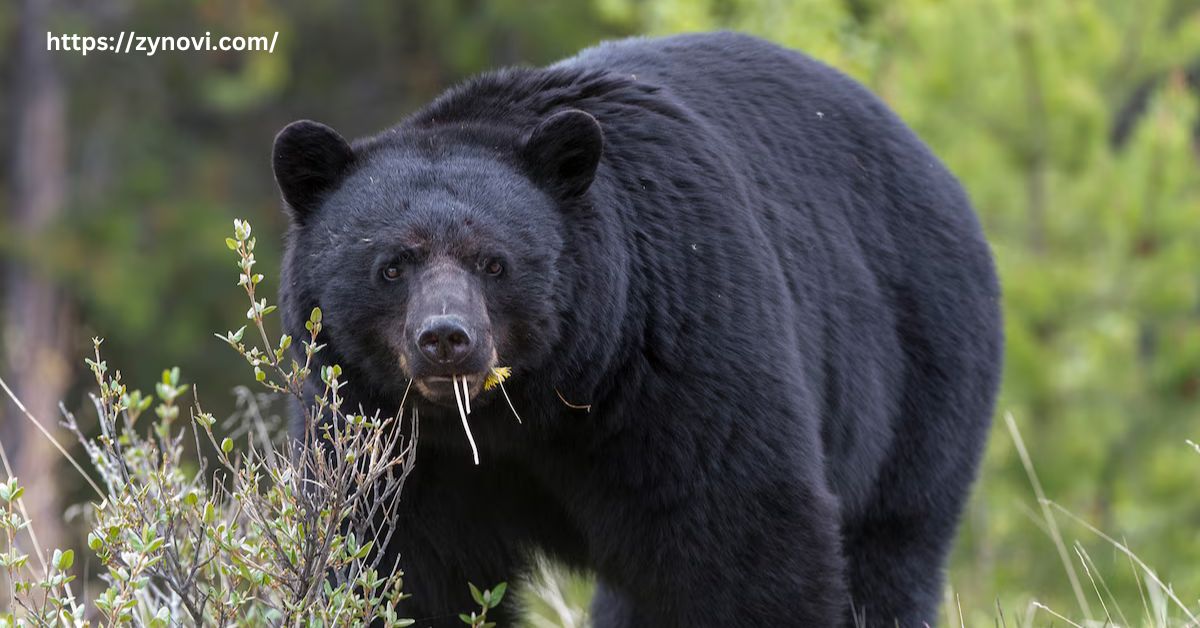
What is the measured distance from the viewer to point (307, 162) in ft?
13.5

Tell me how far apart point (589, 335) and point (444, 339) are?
49 cm

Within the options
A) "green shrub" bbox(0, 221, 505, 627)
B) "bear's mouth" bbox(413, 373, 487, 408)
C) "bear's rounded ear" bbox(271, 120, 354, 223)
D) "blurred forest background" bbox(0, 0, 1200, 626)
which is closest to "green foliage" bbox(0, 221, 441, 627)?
"green shrub" bbox(0, 221, 505, 627)

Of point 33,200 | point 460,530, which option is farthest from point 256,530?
point 33,200

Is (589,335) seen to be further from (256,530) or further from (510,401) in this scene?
(256,530)

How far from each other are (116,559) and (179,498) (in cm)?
20

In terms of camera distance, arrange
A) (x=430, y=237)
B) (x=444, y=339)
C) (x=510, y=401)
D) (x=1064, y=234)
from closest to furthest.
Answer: (x=444, y=339) → (x=430, y=237) → (x=510, y=401) → (x=1064, y=234)

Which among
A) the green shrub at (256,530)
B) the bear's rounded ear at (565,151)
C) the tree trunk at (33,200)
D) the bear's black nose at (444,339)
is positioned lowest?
the tree trunk at (33,200)

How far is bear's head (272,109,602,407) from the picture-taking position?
3854 millimetres

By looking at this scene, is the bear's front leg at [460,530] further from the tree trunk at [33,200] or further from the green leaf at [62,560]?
the tree trunk at [33,200]

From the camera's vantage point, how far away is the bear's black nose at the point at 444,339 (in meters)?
3.61

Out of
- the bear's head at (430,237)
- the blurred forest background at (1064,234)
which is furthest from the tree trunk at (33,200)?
the bear's head at (430,237)

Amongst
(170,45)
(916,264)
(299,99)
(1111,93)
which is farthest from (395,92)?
(916,264)

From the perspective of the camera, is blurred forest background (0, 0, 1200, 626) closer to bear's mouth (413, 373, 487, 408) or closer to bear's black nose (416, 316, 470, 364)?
bear's mouth (413, 373, 487, 408)

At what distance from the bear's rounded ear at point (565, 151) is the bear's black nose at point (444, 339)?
1.96ft
